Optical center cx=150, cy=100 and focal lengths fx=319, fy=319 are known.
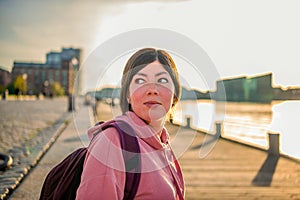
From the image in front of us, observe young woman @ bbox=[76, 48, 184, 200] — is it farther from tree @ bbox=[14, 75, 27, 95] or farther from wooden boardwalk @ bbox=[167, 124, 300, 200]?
tree @ bbox=[14, 75, 27, 95]

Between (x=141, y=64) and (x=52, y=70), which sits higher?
(x=52, y=70)

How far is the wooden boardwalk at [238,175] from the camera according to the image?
171 inches

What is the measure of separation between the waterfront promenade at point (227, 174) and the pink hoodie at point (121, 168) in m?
0.75

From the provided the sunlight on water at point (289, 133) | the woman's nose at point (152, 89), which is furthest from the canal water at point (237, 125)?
the woman's nose at point (152, 89)

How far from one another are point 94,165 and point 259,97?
401 ft

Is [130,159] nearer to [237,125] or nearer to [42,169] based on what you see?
[42,169]

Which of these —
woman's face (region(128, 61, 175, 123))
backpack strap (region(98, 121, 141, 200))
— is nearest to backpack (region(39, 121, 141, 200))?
backpack strap (region(98, 121, 141, 200))

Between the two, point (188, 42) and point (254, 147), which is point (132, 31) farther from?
point (254, 147)

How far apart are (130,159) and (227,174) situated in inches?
174

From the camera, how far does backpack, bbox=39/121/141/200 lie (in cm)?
148

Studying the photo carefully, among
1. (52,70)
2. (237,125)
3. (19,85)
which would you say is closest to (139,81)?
(237,125)

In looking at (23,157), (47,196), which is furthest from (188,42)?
(23,157)

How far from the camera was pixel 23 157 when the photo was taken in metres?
6.23

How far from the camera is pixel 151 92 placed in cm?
163
